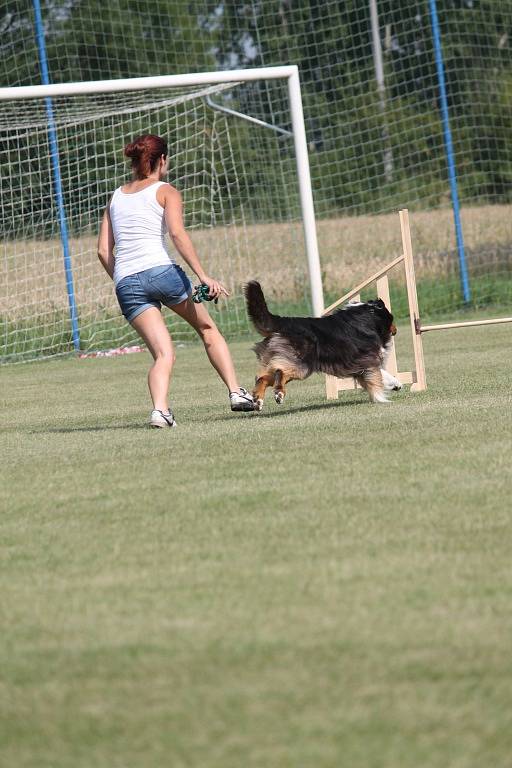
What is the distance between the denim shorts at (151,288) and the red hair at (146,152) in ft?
1.93

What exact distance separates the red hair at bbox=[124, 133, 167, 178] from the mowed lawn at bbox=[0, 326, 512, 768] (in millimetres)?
1738

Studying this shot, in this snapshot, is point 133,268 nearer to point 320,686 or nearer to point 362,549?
point 362,549

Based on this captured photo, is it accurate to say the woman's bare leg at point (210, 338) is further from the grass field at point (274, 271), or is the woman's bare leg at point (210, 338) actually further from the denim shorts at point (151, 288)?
the grass field at point (274, 271)

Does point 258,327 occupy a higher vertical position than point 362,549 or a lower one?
higher

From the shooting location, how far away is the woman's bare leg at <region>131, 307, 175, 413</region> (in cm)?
773

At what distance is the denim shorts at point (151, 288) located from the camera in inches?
305

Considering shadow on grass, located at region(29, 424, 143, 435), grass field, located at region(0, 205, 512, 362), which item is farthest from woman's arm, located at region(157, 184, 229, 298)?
grass field, located at region(0, 205, 512, 362)

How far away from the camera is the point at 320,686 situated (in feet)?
9.45

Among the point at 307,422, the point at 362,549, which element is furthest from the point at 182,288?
the point at 362,549

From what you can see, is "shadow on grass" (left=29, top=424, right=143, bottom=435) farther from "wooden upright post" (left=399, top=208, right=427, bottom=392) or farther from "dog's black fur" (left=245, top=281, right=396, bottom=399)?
"wooden upright post" (left=399, top=208, right=427, bottom=392)

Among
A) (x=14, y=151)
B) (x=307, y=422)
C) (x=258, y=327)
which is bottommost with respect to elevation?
(x=307, y=422)

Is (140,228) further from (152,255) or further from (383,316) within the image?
(383,316)

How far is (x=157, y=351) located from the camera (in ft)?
25.8

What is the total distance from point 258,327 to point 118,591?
4.09 m
